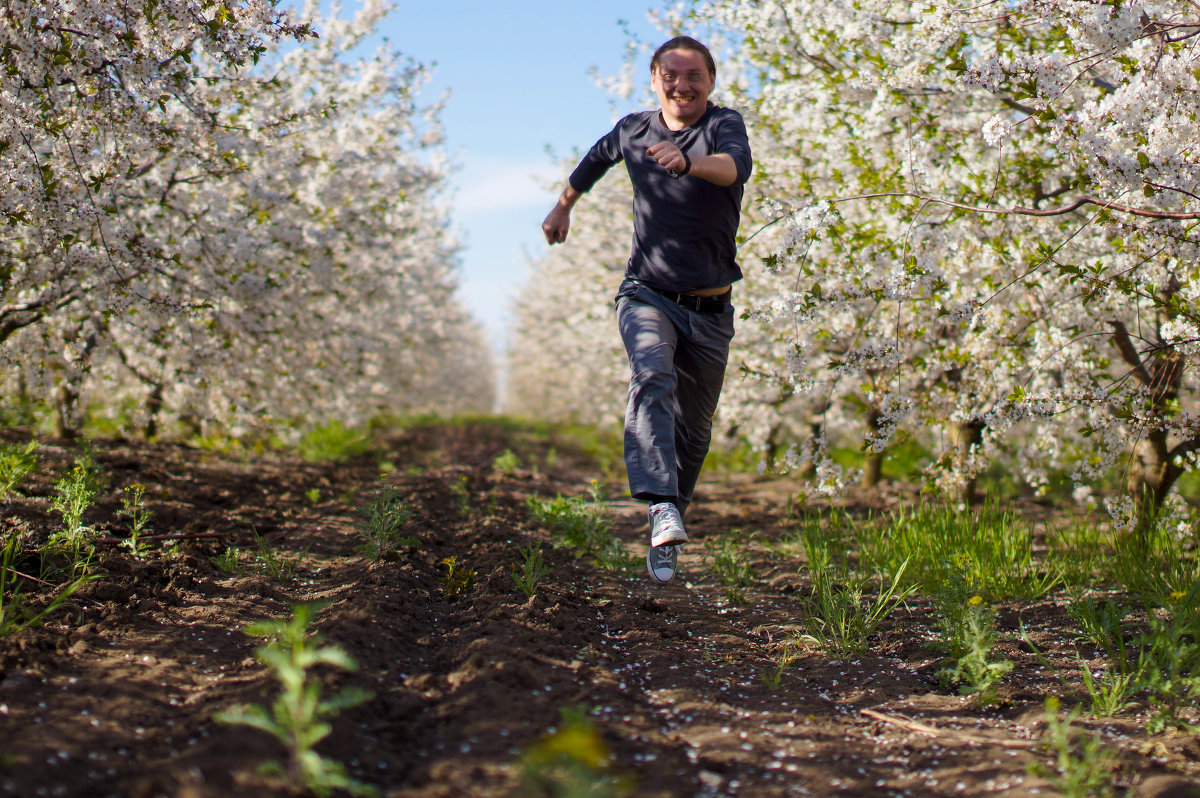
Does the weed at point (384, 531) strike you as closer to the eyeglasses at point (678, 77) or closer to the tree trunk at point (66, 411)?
the eyeglasses at point (678, 77)

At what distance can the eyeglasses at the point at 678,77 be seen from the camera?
3.90m

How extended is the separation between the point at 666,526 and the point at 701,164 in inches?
55.5

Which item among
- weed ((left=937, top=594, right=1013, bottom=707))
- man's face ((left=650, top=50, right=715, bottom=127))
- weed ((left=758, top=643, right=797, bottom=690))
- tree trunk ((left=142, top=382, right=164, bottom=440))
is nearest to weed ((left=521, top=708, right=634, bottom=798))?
weed ((left=758, top=643, right=797, bottom=690))

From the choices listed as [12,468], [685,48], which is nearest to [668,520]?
[685,48]

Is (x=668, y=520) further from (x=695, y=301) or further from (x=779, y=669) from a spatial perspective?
(x=695, y=301)

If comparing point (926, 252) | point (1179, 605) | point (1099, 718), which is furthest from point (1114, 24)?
→ point (1099, 718)

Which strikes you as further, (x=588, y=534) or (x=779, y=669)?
(x=588, y=534)

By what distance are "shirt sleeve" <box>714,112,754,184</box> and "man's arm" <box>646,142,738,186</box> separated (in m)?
0.06

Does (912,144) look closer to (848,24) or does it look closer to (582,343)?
(848,24)

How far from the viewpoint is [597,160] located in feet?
13.9

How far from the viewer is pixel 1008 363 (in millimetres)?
4953

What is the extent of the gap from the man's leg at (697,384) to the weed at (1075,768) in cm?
197

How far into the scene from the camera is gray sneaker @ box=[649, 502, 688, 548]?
11.3 feet

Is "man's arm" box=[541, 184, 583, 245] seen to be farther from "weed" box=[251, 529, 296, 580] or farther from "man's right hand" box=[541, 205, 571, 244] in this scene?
"weed" box=[251, 529, 296, 580]
